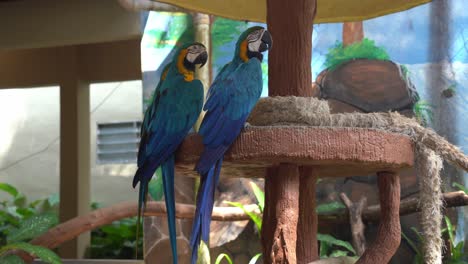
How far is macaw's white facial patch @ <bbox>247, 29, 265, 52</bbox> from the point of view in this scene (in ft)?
3.28

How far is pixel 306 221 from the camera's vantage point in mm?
1160

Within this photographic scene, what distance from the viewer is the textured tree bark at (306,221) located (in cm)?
113

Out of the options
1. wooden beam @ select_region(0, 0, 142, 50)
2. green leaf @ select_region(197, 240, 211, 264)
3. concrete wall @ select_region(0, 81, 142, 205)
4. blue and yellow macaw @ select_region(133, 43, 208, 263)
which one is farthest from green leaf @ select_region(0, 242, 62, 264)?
concrete wall @ select_region(0, 81, 142, 205)

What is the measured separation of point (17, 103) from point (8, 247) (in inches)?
116

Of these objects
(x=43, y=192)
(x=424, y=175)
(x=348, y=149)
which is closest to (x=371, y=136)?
(x=348, y=149)

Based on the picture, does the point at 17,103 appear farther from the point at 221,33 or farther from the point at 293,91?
the point at 293,91

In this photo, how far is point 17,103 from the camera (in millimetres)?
4625

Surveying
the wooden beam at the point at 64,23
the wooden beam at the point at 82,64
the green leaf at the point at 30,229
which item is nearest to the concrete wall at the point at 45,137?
the wooden beam at the point at 82,64

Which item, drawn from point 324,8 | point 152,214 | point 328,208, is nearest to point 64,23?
point 152,214

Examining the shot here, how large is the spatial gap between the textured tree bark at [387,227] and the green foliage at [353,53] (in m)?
1.30

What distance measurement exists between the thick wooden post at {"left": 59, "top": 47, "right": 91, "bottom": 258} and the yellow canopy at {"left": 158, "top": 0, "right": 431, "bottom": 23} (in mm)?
2583

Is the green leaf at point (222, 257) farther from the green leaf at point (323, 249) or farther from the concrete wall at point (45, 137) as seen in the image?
the concrete wall at point (45, 137)

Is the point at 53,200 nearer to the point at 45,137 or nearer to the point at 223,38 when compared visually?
the point at 45,137

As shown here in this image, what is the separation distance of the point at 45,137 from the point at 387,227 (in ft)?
13.1
